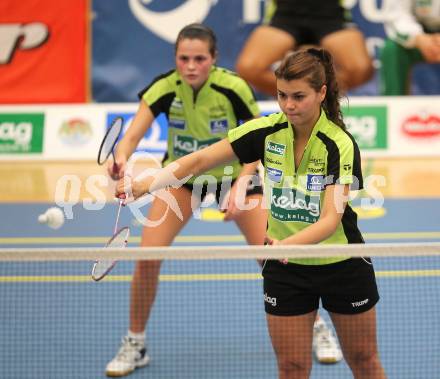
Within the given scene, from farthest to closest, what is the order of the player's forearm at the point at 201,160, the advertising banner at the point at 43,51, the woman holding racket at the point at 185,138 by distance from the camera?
the advertising banner at the point at 43,51, the woman holding racket at the point at 185,138, the player's forearm at the point at 201,160

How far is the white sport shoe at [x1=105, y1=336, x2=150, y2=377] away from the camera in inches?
201

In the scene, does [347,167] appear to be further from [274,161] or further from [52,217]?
[52,217]

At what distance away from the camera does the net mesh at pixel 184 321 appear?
5129 mm

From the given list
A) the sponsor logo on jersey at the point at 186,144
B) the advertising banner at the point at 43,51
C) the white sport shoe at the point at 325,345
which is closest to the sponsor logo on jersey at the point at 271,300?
the white sport shoe at the point at 325,345

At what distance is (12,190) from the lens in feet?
31.2

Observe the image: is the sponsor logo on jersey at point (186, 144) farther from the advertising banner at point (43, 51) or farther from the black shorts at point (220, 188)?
the advertising banner at point (43, 51)

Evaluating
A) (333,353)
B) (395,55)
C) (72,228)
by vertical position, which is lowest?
(333,353)

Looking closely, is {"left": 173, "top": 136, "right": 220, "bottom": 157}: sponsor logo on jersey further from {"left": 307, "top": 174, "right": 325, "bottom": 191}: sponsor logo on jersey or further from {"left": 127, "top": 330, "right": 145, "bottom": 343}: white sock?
{"left": 307, "top": 174, "right": 325, "bottom": 191}: sponsor logo on jersey

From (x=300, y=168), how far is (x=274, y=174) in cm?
13

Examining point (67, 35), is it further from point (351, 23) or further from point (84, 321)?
point (84, 321)

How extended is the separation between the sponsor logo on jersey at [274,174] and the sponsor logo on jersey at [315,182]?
14 cm

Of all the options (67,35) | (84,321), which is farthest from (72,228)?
(67,35)

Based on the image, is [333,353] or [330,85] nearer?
[330,85]

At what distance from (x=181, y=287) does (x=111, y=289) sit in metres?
0.55
